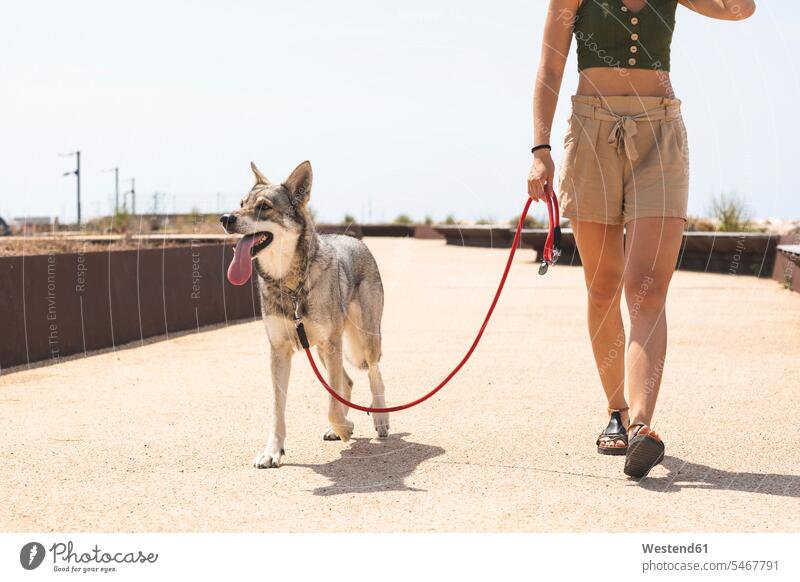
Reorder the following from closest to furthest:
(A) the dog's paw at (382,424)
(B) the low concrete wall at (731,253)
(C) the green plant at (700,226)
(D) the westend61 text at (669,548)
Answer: (D) the westend61 text at (669,548) < (A) the dog's paw at (382,424) < (B) the low concrete wall at (731,253) < (C) the green plant at (700,226)

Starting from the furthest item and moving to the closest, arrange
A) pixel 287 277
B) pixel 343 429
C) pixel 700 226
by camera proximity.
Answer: pixel 700 226, pixel 343 429, pixel 287 277

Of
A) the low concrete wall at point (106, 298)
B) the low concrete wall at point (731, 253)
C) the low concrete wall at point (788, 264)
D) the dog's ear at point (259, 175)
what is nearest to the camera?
the dog's ear at point (259, 175)

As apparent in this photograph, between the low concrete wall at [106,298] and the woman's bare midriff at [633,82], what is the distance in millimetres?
7226

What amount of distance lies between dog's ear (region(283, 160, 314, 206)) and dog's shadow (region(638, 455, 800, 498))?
8.85 ft

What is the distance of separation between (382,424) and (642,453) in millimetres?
2220

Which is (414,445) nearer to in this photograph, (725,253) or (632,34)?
(632,34)

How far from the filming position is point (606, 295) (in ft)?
21.1

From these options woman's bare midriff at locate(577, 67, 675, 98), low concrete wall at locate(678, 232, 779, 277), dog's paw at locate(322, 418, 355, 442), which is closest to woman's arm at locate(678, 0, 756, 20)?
woman's bare midriff at locate(577, 67, 675, 98)

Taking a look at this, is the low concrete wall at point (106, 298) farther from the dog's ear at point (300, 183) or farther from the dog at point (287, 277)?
the dog's ear at point (300, 183)

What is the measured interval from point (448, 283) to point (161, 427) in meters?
14.3

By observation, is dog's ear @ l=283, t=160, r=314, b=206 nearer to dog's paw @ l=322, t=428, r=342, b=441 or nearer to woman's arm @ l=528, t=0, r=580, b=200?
woman's arm @ l=528, t=0, r=580, b=200

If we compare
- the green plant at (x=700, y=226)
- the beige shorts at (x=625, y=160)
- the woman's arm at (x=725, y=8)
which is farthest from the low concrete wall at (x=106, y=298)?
the green plant at (x=700, y=226)

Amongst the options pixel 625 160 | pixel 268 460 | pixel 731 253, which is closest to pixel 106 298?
pixel 268 460

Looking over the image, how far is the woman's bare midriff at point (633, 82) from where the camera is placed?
235 inches
